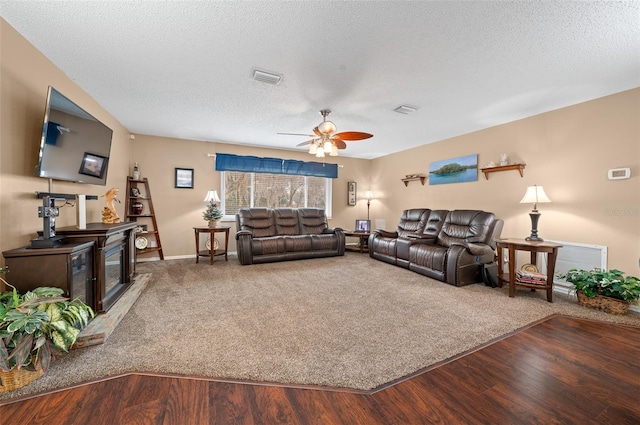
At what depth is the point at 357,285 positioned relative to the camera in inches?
133

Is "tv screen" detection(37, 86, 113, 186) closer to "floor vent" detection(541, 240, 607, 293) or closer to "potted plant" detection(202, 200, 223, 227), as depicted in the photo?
"potted plant" detection(202, 200, 223, 227)

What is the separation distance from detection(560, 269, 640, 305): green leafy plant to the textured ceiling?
1.98 meters

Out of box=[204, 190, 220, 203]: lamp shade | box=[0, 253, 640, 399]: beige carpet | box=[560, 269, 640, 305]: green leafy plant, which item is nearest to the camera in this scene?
box=[0, 253, 640, 399]: beige carpet

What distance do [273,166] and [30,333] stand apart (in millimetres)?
4590

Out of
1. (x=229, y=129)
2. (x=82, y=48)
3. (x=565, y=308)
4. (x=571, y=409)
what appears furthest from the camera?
(x=229, y=129)

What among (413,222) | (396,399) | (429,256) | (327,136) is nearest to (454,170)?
(413,222)

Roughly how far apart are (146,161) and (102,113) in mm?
1398

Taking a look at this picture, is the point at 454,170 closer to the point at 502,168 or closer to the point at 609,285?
the point at 502,168

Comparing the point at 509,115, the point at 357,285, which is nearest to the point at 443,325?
the point at 357,285

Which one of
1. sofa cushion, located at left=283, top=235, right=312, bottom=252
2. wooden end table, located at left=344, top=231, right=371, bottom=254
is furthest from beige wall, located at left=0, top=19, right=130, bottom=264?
wooden end table, located at left=344, top=231, right=371, bottom=254

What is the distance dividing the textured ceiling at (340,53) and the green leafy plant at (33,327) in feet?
6.23

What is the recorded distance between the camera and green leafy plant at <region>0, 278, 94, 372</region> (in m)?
1.43

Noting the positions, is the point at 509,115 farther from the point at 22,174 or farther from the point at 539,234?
the point at 22,174

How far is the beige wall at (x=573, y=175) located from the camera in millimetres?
2807
